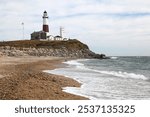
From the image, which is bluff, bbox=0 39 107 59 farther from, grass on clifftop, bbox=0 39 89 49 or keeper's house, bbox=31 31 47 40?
keeper's house, bbox=31 31 47 40

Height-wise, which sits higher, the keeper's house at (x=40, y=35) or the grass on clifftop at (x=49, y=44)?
the keeper's house at (x=40, y=35)

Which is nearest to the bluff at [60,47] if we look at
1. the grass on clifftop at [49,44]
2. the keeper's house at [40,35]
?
the grass on clifftop at [49,44]

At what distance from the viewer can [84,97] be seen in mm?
13195

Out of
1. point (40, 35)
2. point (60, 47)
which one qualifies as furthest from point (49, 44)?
point (40, 35)

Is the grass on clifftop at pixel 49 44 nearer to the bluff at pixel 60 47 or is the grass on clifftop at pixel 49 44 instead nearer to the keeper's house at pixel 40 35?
the bluff at pixel 60 47

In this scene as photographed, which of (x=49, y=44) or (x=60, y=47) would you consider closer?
(x=60, y=47)

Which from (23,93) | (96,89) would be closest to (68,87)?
(96,89)

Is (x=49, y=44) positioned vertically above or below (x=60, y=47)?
above

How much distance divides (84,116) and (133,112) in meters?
1.24

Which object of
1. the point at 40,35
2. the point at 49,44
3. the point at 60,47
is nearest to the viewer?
the point at 60,47

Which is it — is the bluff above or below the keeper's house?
below

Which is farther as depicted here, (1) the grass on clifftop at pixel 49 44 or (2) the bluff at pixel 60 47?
(1) the grass on clifftop at pixel 49 44

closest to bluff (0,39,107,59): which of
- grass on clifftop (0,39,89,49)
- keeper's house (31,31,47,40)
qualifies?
grass on clifftop (0,39,89,49)

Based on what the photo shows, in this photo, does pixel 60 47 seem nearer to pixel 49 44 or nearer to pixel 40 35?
pixel 49 44
